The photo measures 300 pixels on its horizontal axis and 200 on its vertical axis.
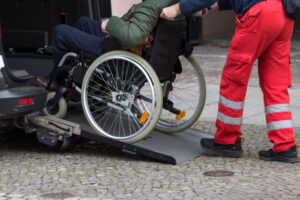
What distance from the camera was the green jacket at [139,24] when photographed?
4.94 metres

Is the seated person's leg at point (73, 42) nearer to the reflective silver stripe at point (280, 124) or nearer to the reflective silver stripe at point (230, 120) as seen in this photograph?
the reflective silver stripe at point (230, 120)

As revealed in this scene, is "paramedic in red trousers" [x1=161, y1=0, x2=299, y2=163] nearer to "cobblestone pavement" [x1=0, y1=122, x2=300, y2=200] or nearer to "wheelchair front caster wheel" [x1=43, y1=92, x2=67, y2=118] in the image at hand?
"cobblestone pavement" [x1=0, y1=122, x2=300, y2=200]

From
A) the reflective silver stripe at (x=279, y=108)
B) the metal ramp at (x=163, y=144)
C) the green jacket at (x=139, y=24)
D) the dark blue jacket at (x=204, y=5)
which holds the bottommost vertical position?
the metal ramp at (x=163, y=144)

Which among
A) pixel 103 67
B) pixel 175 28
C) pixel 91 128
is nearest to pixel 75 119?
pixel 91 128

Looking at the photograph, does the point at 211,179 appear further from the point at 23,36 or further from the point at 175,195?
the point at 23,36

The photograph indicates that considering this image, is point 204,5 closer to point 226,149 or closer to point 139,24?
point 139,24

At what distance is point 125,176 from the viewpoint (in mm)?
4641

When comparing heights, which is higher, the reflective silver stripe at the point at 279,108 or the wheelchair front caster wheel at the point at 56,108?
the reflective silver stripe at the point at 279,108

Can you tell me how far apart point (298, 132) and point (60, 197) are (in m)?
2.48

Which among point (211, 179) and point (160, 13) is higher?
point (160, 13)

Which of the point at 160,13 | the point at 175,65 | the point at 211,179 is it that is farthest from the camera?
the point at 175,65

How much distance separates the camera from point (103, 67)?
521 centimetres

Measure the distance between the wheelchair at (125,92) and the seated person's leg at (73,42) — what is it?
7cm

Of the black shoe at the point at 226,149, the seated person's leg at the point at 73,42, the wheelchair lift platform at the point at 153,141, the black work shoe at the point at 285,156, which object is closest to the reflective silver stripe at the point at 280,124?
the black work shoe at the point at 285,156
